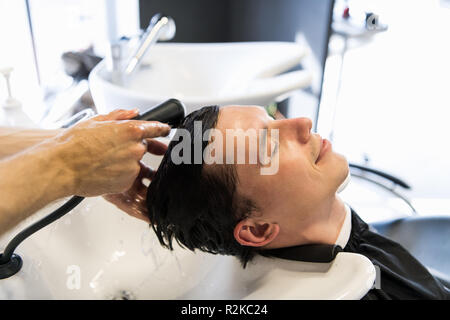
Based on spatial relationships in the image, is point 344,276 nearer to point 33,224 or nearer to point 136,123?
point 136,123

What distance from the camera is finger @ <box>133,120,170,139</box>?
0.81 metres

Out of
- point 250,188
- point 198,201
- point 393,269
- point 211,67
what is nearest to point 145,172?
point 198,201

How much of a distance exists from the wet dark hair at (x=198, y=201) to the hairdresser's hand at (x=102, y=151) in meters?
0.13

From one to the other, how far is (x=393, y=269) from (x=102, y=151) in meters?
0.83

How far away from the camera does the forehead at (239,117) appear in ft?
3.10

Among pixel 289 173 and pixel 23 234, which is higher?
pixel 289 173

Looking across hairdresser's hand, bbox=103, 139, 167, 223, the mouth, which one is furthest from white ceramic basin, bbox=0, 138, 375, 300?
the mouth

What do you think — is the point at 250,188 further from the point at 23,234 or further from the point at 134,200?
the point at 23,234

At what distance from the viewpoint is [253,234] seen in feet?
3.20

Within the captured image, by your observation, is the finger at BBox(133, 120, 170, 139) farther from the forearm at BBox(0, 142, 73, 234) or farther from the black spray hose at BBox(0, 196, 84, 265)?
the black spray hose at BBox(0, 196, 84, 265)

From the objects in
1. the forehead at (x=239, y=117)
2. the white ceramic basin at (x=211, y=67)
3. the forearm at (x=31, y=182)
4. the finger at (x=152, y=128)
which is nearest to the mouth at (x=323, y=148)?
the forehead at (x=239, y=117)

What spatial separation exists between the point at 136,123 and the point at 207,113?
22cm
